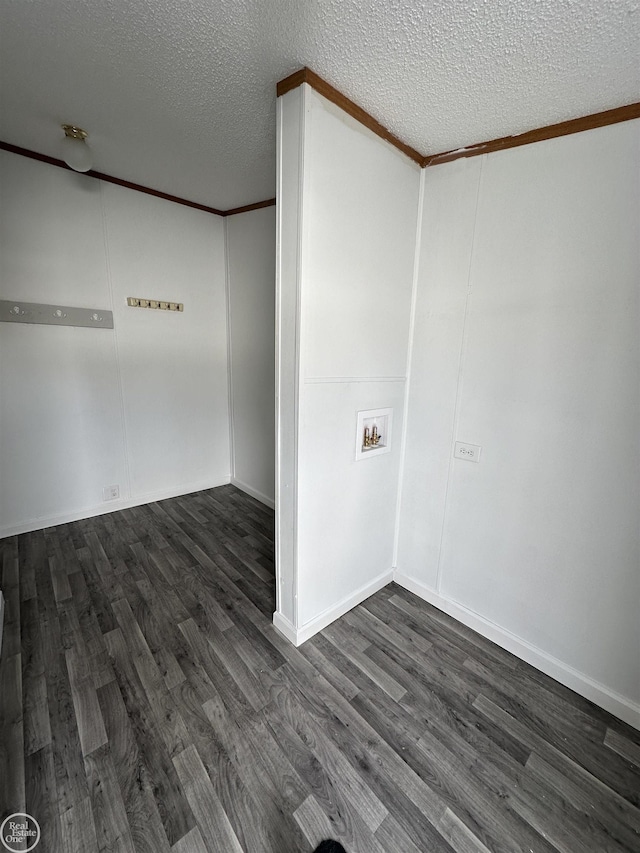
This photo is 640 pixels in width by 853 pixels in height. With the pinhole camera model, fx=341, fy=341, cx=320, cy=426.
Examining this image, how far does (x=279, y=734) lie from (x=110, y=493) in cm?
244

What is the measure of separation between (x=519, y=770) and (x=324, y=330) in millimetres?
1908

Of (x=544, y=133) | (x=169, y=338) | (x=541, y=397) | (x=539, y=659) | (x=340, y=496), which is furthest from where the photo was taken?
(x=169, y=338)

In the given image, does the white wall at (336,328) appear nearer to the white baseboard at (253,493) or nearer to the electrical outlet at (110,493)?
the white baseboard at (253,493)

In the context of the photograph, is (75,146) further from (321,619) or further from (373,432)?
(321,619)

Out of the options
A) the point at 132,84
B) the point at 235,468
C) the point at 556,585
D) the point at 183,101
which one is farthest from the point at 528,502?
the point at 235,468

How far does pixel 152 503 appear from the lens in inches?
128

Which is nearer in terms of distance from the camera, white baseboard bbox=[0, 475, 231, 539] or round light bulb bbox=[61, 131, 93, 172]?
round light bulb bbox=[61, 131, 93, 172]

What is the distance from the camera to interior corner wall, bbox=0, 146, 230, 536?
2422 millimetres

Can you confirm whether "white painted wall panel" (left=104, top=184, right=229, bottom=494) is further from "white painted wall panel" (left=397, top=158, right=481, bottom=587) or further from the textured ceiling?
"white painted wall panel" (left=397, top=158, right=481, bottom=587)

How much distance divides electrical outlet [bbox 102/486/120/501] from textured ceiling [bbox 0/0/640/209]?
2.51 meters

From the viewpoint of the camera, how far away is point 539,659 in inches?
67.2

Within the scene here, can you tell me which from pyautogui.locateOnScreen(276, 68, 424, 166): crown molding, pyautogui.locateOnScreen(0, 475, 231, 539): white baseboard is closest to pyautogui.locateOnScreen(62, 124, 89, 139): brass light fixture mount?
pyautogui.locateOnScreen(276, 68, 424, 166): crown molding

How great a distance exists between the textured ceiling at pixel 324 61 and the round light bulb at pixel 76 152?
9 centimetres

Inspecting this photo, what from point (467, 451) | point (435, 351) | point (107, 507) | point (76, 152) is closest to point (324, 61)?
point (435, 351)
